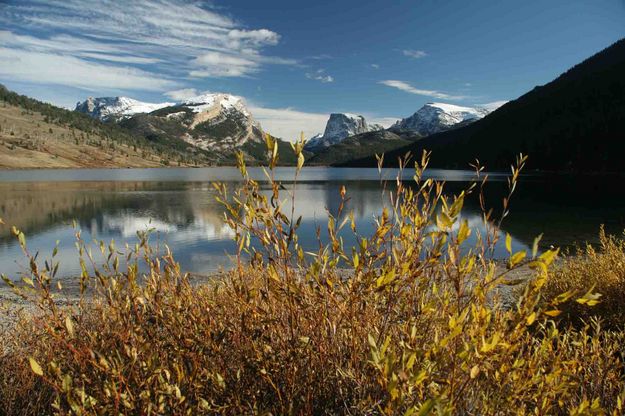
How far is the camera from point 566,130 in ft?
362

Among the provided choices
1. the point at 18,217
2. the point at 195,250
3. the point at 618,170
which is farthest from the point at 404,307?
the point at 618,170

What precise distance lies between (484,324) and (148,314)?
268cm

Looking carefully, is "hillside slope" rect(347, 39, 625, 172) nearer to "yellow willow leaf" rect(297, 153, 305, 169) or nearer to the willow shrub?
the willow shrub

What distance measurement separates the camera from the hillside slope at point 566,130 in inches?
3691

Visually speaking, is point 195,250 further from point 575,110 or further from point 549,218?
point 575,110

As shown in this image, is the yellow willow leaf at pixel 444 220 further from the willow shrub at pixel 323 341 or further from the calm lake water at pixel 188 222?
the calm lake water at pixel 188 222

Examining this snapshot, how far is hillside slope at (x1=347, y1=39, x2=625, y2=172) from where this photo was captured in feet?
308

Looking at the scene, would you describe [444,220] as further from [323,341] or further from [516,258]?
[323,341]

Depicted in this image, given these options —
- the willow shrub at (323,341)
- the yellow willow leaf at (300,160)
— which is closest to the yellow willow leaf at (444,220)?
the willow shrub at (323,341)

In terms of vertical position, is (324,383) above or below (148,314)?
below

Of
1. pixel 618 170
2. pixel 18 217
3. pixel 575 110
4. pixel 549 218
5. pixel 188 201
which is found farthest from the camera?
pixel 575 110

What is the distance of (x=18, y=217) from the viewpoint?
3812cm

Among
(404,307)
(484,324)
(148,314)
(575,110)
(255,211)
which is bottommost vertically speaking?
(148,314)

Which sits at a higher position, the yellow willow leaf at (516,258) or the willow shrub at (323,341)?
the yellow willow leaf at (516,258)
